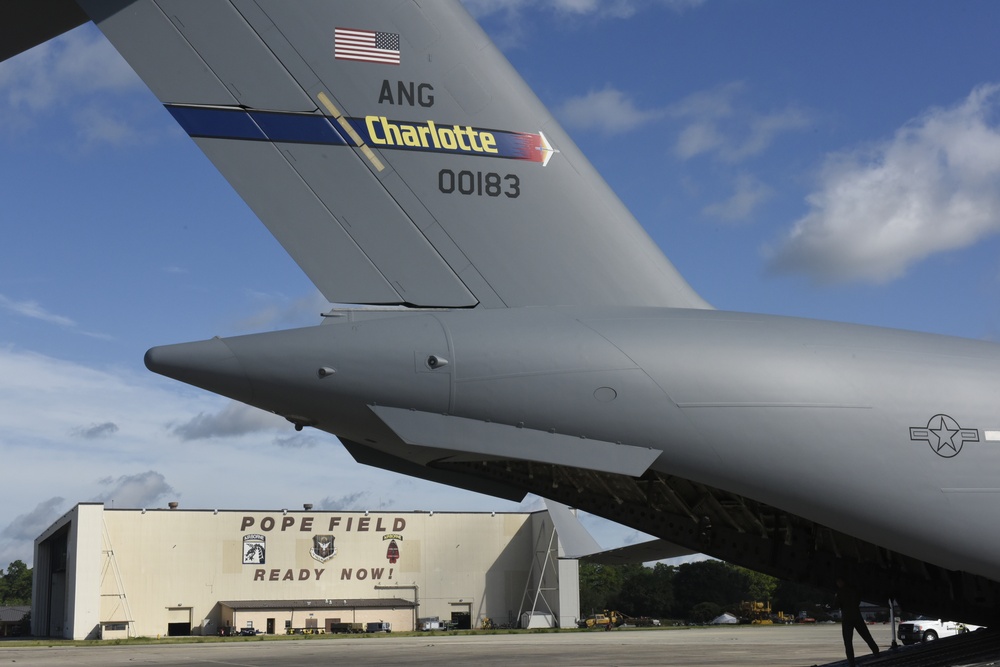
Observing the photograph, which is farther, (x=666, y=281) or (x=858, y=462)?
(x=666, y=281)

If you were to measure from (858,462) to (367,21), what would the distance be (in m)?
4.32

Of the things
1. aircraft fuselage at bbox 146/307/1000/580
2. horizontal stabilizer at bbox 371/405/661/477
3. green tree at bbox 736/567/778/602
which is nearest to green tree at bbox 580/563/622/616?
green tree at bbox 736/567/778/602

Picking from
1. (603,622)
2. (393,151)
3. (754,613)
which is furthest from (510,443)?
(754,613)

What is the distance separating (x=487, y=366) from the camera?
589 centimetres

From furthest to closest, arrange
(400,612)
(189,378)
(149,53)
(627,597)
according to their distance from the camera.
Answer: (627,597), (400,612), (149,53), (189,378)

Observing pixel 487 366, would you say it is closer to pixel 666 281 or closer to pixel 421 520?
pixel 666 281

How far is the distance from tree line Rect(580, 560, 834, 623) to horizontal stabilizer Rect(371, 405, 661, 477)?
50.2 m

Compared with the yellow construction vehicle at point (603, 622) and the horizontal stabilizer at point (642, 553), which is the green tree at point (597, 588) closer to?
the yellow construction vehicle at point (603, 622)

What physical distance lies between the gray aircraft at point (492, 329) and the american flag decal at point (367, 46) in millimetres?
15

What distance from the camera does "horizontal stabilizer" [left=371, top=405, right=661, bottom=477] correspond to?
19.1ft

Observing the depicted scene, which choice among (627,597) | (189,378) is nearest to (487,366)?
(189,378)

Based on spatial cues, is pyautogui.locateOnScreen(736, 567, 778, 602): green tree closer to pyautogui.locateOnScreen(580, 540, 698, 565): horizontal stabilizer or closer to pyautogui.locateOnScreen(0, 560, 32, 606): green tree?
pyautogui.locateOnScreen(580, 540, 698, 565): horizontal stabilizer

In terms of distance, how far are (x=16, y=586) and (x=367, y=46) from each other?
116 meters

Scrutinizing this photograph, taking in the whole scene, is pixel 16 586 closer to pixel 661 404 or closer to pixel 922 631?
pixel 922 631
